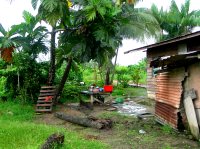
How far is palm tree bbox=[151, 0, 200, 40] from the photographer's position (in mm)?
22881

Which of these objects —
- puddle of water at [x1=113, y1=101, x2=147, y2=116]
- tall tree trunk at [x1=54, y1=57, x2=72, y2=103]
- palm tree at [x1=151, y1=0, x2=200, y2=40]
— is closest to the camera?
puddle of water at [x1=113, y1=101, x2=147, y2=116]

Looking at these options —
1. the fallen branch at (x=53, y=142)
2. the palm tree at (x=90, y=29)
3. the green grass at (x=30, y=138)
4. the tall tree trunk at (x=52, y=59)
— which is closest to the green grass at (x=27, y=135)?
the green grass at (x=30, y=138)

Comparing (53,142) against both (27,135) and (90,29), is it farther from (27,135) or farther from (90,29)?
(90,29)

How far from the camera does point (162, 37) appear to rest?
23.2 meters

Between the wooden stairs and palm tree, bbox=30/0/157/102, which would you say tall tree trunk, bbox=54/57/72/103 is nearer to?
the wooden stairs

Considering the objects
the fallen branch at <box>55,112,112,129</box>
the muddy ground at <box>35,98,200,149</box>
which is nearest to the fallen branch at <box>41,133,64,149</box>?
the muddy ground at <box>35,98,200,149</box>

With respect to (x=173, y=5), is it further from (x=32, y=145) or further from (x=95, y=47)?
(x=32, y=145)

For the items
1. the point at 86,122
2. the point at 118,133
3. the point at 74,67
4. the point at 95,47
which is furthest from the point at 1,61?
the point at 118,133

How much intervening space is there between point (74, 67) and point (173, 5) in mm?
13017

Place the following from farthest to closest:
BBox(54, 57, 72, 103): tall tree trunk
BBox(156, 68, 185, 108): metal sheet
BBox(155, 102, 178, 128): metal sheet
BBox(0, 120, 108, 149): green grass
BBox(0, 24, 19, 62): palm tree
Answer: BBox(54, 57, 72, 103): tall tree trunk
BBox(0, 24, 19, 62): palm tree
BBox(155, 102, 178, 128): metal sheet
BBox(156, 68, 185, 108): metal sheet
BBox(0, 120, 108, 149): green grass

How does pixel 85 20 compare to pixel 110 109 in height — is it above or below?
above

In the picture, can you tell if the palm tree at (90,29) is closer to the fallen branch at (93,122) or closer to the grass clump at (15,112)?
the fallen branch at (93,122)

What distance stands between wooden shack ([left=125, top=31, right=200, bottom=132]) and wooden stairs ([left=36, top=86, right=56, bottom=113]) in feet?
14.6

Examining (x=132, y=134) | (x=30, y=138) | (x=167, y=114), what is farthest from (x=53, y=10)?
(x=167, y=114)
